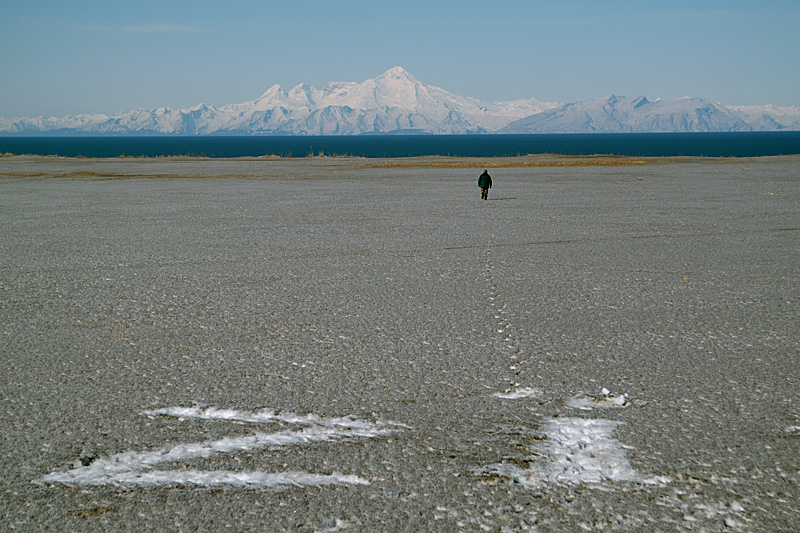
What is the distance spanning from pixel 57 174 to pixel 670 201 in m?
34.2

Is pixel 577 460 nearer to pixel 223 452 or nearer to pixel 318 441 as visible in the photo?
pixel 318 441

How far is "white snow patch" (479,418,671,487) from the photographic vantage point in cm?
470

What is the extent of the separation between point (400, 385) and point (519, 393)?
1030mm

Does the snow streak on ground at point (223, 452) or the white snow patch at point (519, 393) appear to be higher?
the white snow patch at point (519, 393)

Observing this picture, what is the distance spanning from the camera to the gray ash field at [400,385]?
14.5 ft

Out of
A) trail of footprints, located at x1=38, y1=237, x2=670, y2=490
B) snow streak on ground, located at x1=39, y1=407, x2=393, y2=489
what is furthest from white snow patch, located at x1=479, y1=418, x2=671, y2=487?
snow streak on ground, located at x1=39, y1=407, x2=393, y2=489

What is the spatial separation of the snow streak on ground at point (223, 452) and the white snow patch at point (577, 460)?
1098 millimetres

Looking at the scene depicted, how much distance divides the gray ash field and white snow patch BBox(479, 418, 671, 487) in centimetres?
2

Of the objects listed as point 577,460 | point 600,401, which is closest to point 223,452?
point 577,460

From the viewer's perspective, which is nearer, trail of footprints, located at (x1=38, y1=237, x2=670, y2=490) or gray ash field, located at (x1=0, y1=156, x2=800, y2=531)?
gray ash field, located at (x1=0, y1=156, x2=800, y2=531)

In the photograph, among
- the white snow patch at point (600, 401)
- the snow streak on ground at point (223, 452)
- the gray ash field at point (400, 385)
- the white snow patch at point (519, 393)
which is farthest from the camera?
the white snow patch at point (519, 393)

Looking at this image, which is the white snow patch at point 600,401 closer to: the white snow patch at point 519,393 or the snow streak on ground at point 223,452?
the white snow patch at point 519,393

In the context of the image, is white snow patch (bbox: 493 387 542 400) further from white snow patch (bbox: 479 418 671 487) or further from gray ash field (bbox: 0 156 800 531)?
white snow patch (bbox: 479 418 671 487)

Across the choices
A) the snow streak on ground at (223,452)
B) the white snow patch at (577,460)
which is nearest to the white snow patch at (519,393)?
the white snow patch at (577,460)
